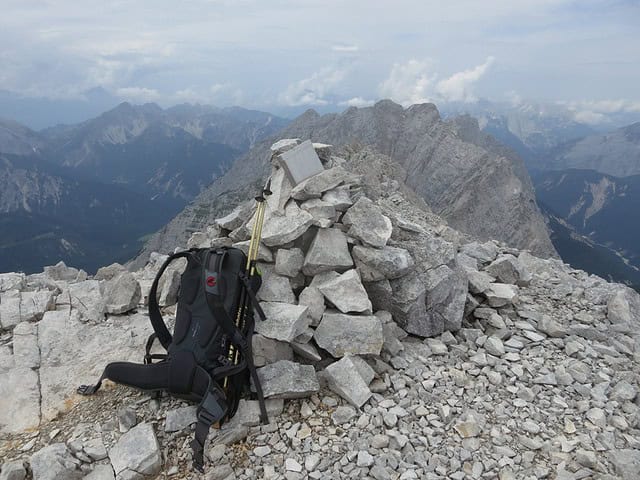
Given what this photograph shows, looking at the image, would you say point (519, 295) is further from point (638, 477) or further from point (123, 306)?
point (123, 306)

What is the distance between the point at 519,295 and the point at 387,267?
4.09m

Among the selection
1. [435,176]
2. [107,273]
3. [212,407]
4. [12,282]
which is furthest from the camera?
[435,176]

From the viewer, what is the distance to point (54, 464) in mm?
Result: 5461

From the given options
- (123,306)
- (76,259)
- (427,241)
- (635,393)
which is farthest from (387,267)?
(76,259)

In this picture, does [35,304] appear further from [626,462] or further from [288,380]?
[626,462]

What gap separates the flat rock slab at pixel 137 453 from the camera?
550 cm

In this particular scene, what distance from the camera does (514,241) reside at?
105 m

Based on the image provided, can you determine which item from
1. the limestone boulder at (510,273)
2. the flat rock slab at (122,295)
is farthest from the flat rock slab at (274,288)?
the limestone boulder at (510,273)

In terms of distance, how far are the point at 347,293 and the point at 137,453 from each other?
4123 millimetres

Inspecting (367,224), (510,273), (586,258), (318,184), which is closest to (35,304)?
(318,184)

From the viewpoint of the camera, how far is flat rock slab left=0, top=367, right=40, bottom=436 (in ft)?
20.9

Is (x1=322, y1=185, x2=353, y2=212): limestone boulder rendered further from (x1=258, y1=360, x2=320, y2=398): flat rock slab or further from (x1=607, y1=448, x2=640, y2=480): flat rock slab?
(x1=607, y1=448, x2=640, y2=480): flat rock slab

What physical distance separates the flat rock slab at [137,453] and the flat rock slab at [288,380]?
66.7 inches

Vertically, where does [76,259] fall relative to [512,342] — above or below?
below
